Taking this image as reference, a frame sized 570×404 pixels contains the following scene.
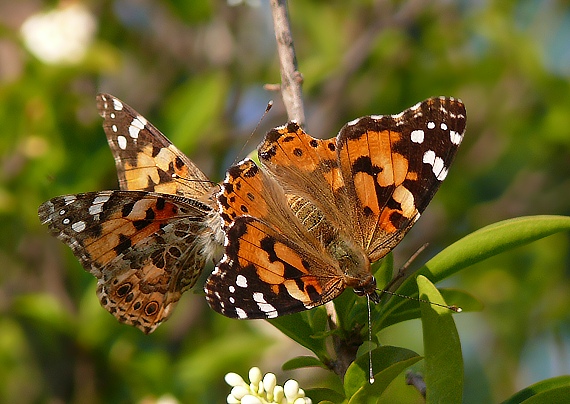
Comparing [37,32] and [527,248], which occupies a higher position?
[37,32]

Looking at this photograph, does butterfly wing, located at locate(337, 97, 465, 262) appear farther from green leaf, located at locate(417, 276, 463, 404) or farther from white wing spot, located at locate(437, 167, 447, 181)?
green leaf, located at locate(417, 276, 463, 404)

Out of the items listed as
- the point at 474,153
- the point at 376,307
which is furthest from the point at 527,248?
the point at 376,307

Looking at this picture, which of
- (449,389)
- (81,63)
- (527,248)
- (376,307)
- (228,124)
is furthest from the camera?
(527,248)

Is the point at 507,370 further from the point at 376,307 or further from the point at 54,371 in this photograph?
the point at 376,307

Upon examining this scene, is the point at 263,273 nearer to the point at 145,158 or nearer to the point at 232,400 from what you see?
the point at 232,400

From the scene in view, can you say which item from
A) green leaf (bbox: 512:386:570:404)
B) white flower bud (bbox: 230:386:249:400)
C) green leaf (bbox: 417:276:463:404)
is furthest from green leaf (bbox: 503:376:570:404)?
white flower bud (bbox: 230:386:249:400)

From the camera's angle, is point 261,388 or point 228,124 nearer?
point 261,388
